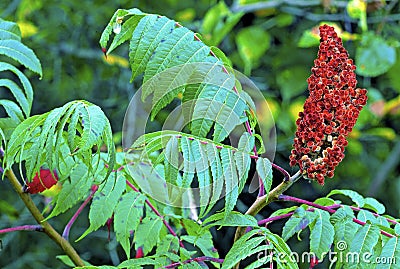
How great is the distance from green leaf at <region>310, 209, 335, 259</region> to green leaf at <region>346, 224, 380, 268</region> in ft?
0.11

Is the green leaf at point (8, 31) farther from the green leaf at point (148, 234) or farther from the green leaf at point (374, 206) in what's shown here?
the green leaf at point (374, 206)

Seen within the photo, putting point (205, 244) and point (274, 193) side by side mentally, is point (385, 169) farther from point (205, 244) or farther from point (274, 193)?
point (274, 193)

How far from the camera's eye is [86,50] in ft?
9.73

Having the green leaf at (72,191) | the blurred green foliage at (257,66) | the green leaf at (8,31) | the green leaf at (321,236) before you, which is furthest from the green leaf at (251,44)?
the green leaf at (321,236)

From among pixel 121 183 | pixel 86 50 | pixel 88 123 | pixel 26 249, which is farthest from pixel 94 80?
pixel 88 123

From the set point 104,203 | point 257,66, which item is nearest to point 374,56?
point 257,66

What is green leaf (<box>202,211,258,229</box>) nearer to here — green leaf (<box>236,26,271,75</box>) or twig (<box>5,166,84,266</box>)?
A: twig (<box>5,166,84,266</box>)

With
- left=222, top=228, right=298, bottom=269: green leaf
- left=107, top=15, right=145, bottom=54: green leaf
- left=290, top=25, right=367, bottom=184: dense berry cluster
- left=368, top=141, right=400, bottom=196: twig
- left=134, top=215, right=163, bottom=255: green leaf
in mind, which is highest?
left=107, top=15, right=145, bottom=54: green leaf

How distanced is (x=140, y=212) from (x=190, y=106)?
0.83ft

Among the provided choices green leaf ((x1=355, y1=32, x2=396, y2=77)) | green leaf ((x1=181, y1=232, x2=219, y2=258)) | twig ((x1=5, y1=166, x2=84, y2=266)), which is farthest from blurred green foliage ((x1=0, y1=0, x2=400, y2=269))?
twig ((x1=5, y1=166, x2=84, y2=266))

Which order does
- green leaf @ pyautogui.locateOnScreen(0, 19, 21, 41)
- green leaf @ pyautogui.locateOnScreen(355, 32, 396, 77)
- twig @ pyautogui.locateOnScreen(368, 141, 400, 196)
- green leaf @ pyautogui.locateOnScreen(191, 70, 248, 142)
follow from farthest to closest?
twig @ pyautogui.locateOnScreen(368, 141, 400, 196) < green leaf @ pyautogui.locateOnScreen(355, 32, 396, 77) < green leaf @ pyautogui.locateOnScreen(0, 19, 21, 41) < green leaf @ pyautogui.locateOnScreen(191, 70, 248, 142)

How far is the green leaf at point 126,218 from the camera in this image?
1127 millimetres

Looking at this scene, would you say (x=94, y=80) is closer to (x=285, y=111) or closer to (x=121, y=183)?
(x=285, y=111)

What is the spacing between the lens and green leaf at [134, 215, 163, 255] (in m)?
1.16
